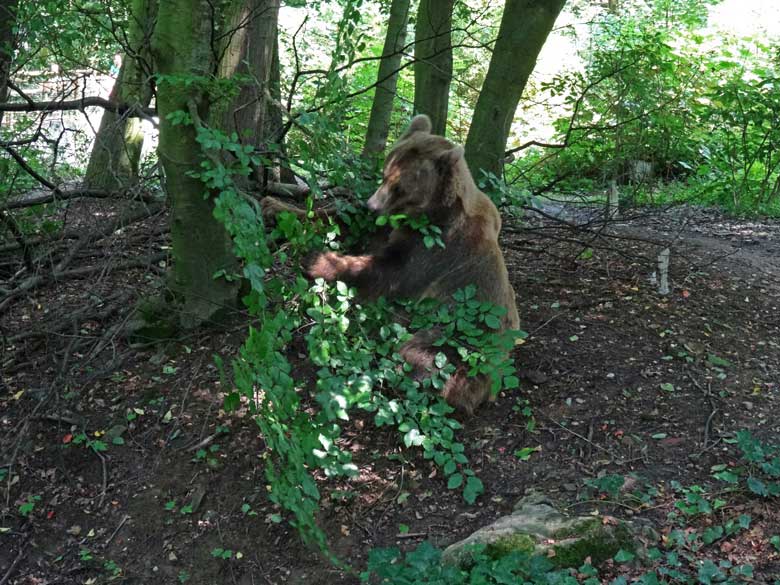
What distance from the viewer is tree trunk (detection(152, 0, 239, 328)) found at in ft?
14.3

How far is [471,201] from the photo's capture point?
5016mm

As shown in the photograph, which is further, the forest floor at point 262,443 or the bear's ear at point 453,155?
the bear's ear at point 453,155

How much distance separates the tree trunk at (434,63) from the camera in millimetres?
7238

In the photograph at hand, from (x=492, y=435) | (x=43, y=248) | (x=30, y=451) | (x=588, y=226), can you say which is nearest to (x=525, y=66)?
(x=588, y=226)

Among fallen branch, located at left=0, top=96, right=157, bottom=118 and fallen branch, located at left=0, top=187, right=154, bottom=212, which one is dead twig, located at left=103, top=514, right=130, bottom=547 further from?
fallen branch, located at left=0, top=96, right=157, bottom=118

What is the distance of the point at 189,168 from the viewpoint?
452cm

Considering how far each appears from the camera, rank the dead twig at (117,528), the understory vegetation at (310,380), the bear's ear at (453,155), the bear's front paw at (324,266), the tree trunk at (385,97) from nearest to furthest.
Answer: the understory vegetation at (310,380), the dead twig at (117,528), the bear's ear at (453,155), the bear's front paw at (324,266), the tree trunk at (385,97)

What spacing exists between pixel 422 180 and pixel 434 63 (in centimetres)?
307

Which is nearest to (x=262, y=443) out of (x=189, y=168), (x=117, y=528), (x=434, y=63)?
(x=117, y=528)

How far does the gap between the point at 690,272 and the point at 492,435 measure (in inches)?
120

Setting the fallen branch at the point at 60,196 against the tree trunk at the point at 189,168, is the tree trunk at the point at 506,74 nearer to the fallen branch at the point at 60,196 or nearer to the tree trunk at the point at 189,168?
the tree trunk at the point at 189,168

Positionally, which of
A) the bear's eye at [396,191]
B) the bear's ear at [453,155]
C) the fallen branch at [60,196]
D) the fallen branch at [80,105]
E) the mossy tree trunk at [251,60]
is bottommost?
the fallen branch at [60,196]

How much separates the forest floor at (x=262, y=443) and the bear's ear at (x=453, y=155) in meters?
1.60

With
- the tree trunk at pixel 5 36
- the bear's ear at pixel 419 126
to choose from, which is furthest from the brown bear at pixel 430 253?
the tree trunk at pixel 5 36
